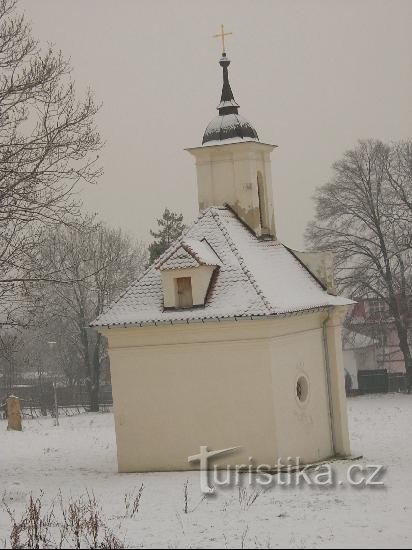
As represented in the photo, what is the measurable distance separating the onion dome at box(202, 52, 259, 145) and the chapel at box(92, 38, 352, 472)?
1.33 feet

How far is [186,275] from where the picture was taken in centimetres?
1841

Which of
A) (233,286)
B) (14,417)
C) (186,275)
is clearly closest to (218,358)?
(233,286)

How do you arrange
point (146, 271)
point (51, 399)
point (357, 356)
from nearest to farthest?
1. point (146, 271)
2. point (51, 399)
3. point (357, 356)

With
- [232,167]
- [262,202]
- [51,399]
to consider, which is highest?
[232,167]

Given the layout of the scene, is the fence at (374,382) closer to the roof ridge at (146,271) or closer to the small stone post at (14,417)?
the small stone post at (14,417)

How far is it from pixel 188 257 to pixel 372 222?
73.4 feet

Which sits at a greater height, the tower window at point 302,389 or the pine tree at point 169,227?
the pine tree at point 169,227

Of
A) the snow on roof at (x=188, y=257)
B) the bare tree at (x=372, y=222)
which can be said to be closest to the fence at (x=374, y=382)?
the bare tree at (x=372, y=222)

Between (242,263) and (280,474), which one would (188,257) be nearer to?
(242,263)

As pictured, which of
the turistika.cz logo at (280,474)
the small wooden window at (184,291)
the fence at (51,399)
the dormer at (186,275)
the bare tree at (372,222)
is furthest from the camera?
the fence at (51,399)

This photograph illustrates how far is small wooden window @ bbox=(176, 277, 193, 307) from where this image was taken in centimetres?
1862

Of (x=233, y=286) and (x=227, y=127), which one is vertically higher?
(x=227, y=127)

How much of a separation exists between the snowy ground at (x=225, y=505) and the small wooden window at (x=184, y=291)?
11.2ft

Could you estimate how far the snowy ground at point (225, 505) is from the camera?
11781 mm
